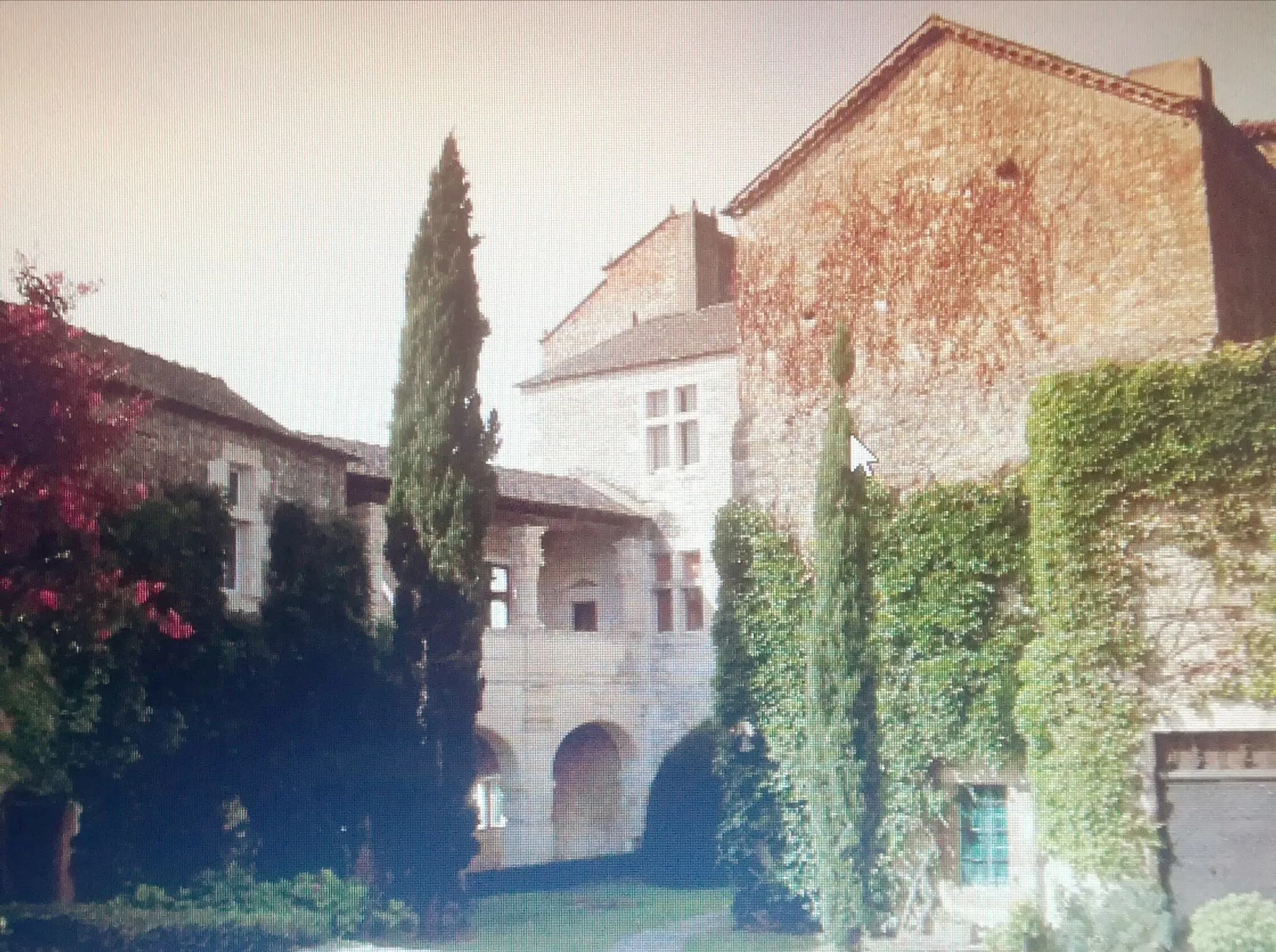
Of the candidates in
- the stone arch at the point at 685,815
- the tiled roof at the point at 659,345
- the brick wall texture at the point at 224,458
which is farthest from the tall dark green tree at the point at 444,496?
the tiled roof at the point at 659,345

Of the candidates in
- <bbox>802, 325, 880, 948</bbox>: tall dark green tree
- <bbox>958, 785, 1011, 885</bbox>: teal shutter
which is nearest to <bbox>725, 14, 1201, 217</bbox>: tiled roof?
<bbox>802, 325, 880, 948</bbox>: tall dark green tree

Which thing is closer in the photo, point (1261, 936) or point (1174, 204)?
point (1261, 936)

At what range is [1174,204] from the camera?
12.8 meters

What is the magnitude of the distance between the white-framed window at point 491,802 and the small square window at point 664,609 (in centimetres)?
301

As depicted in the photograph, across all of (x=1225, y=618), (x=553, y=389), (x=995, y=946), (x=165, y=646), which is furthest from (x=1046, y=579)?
(x=553, y=389)

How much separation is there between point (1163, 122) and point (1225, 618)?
4678 mm

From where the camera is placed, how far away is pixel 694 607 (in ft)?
59.3

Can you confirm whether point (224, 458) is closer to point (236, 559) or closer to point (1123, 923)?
point (236, 559)

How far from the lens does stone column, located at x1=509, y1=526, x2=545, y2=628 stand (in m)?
16.7

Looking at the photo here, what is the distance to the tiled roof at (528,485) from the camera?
15.3m

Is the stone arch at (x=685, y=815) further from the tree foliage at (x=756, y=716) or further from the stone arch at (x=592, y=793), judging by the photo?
the tree foliage at (x=756, y=716)

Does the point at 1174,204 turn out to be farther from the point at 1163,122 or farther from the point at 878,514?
the point at 878,514

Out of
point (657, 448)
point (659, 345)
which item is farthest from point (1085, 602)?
point (659, 345)

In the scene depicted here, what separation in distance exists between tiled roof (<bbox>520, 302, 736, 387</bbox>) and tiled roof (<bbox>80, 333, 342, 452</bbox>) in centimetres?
582
